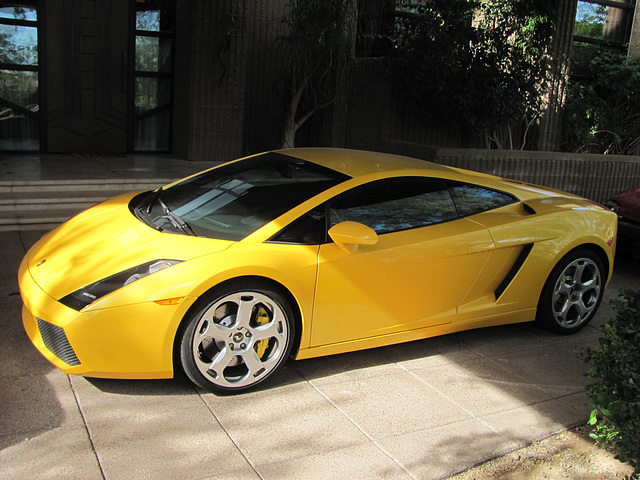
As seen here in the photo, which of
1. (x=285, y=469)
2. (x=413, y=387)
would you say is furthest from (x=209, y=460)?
(x=413, y=387)

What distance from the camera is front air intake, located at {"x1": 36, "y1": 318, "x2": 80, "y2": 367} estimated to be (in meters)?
3.29

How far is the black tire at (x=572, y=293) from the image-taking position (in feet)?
15.7

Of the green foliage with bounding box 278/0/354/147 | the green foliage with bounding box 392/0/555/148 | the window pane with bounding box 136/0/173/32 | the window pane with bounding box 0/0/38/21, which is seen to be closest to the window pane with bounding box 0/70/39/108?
the window pane with bounding box 0/0/38/21

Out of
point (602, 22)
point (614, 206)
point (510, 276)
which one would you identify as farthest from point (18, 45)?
point (602, 22)

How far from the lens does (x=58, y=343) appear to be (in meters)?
3.34

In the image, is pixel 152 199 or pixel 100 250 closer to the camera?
pixel 100 250

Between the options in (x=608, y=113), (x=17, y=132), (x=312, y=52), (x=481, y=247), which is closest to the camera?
(x=481, y=247)

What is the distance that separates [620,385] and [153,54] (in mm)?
9311

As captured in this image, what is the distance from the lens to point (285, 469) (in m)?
2.98

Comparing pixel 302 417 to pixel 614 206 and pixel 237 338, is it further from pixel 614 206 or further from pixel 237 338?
pixel 614 206

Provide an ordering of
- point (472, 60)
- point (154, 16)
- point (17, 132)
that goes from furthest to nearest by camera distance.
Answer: point (154, 16)
point (17, 132)
point (472, 60)

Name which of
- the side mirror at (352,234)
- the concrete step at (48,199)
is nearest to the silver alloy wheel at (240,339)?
the side mirror at (352,234)

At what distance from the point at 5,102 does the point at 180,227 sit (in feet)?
23.8

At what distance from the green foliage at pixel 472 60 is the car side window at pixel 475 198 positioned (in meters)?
4.99
